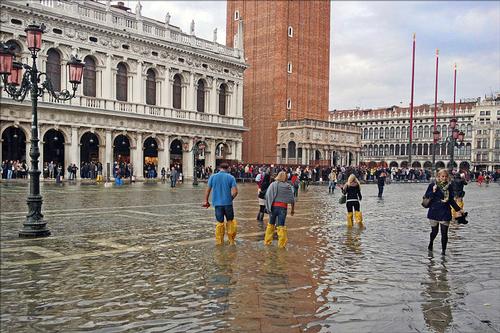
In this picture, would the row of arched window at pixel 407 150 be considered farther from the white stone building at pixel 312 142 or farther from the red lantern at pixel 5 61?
the red lantern at pixel 5 61

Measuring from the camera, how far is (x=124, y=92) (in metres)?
40.2

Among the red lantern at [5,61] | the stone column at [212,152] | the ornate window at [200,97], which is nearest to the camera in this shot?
the red lantern at [5,61]

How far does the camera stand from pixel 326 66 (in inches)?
2271

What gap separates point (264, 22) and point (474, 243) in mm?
47081

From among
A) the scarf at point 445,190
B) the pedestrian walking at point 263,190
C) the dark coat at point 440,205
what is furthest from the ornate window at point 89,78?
the scarf at point 445,190

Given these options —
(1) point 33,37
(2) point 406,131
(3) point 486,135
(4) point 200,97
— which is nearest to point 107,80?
(4) point 200,97

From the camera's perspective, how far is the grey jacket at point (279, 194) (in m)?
9.60

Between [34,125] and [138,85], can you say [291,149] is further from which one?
[34,125]

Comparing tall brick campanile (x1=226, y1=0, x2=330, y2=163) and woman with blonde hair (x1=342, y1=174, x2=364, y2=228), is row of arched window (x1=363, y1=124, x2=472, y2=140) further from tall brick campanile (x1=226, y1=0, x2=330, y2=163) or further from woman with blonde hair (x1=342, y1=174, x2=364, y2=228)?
woman with blonde hair (x1=342, y1=174, x2=364, y2=228)

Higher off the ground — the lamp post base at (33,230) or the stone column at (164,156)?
the stone column at (164,156)

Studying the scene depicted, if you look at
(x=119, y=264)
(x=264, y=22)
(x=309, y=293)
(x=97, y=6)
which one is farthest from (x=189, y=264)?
(x=264, y=22)

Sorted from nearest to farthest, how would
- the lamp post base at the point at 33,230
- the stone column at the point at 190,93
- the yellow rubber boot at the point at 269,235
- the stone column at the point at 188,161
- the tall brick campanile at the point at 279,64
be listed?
the yellow rubber boot at the point at 269,235 < the lamp post base at the point at 33,230 < the stone column at the point at 190,93 < the stone column at the point at 188,161 < the tall brick campanile at the point at 279,64

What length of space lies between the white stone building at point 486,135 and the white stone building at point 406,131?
1027 mm

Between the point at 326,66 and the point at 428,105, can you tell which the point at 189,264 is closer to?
the point at 326,66
